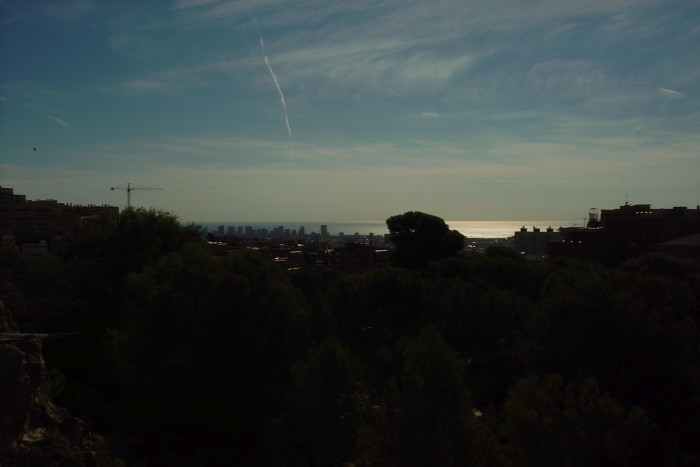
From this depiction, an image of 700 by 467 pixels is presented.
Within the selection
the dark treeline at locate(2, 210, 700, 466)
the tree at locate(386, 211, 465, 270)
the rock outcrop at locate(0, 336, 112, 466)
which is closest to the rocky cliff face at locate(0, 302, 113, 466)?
the rock outcrop at locate(0, 336, 112, 466)

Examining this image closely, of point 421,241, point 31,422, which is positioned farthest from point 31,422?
point 421,241

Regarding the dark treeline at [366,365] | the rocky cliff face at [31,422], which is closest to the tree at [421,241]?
the dark treeline at [366,365]

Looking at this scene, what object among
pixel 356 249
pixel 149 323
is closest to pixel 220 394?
pixel 149 323

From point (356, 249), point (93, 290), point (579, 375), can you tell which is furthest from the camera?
point (356, 249)

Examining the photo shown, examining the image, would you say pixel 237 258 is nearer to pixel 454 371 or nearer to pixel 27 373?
pixel 454 371

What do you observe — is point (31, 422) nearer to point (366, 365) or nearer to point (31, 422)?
point (31, 422)

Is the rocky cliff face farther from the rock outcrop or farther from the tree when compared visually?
the tree
